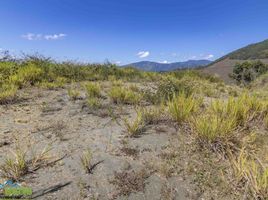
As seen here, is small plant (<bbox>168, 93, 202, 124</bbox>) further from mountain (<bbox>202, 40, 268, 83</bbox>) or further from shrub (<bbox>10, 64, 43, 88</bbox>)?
mountain (<bbox>202, 40, 268, 83</bbox>)

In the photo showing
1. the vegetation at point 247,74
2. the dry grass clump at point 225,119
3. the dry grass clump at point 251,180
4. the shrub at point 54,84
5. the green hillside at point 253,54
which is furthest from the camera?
the green hillside at point 253,54

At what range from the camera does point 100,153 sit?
132 inches

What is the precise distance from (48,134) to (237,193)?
9.49 ft

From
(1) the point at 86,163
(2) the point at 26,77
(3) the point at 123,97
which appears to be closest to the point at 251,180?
(1) the point at 86,163

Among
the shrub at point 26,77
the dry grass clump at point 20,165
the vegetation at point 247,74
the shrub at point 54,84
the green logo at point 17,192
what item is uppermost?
the shrub at point 26,77

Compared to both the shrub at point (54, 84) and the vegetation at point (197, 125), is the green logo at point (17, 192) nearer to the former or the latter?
the vegetation at point (197, 125)

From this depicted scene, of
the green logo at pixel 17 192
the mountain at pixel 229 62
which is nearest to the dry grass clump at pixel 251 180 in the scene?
the green logo at pixel 17 192

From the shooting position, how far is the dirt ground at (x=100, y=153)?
260cm

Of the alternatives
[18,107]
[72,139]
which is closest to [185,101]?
[72,139]

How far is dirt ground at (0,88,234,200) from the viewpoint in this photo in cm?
260

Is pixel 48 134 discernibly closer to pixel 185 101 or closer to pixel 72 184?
pixel 72 184

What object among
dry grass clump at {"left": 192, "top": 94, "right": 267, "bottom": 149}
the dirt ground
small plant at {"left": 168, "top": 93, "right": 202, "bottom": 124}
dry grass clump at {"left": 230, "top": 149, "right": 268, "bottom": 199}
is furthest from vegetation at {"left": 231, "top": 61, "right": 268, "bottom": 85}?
dry grass clump at {"left": 230, "top": 149, "right": 268, "bottom": 199}

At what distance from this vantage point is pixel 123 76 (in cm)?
1148

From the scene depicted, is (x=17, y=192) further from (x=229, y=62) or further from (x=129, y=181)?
(x=229, y=62)
